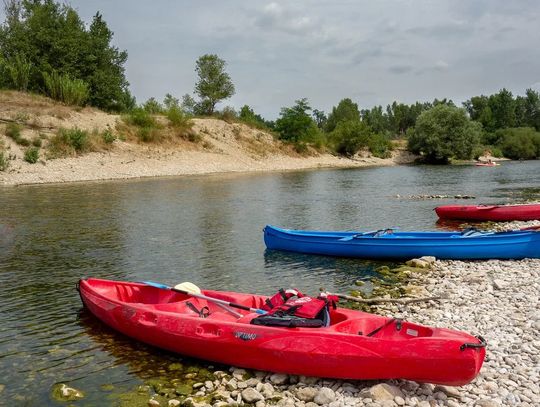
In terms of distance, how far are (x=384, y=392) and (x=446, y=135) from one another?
8117 centimetres

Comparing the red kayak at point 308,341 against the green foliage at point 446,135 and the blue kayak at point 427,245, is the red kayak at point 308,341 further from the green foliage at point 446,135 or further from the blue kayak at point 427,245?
the green foliage at point 446,135

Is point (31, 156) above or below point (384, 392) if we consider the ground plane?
above

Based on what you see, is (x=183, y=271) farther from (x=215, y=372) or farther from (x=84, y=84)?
(x=84, y=84)

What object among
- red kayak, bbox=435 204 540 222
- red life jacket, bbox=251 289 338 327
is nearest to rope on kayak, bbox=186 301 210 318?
red life jacket, bbox=251 289 338 327

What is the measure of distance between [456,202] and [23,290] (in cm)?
2429

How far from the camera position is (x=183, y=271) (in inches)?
539

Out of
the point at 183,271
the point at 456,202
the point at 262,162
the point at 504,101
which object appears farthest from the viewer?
the point at 504,101

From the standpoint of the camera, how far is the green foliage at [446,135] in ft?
266

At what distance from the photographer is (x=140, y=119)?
2275 inches

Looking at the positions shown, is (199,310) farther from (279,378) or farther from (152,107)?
(152,107)

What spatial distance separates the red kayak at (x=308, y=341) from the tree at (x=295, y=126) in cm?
7046

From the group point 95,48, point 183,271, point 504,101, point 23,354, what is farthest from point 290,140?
point 504,101

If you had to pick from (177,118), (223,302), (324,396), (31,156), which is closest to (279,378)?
(324,396)

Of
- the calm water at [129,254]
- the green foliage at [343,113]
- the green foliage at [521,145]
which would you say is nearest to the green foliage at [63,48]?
the calm water at [129,254]
